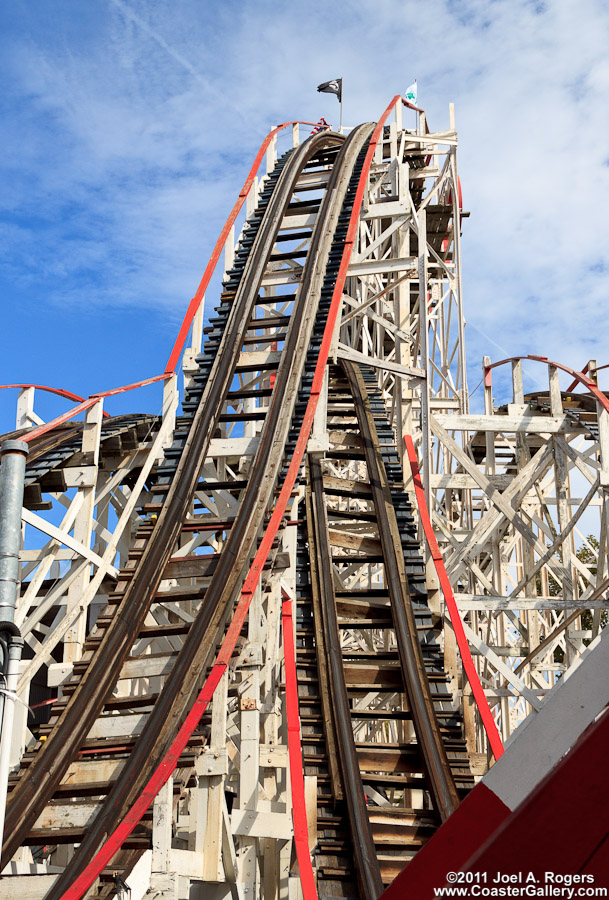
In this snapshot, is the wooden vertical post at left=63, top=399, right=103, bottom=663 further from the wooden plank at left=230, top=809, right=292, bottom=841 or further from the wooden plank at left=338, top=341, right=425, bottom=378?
the wooden plank at left=338, top=341, right=425, bottom=378

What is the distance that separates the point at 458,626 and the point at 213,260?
6.07 metres

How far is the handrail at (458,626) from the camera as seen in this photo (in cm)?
585

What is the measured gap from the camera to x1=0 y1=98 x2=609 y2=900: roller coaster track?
539cm

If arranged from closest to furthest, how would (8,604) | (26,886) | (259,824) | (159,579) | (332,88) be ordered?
1. (8,604)
2. (26,886)
3. (259,824)
4. (159,579)
5. (332,88)

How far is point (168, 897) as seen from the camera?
4.45 metres

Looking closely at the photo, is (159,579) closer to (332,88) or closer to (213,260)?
(213,260)

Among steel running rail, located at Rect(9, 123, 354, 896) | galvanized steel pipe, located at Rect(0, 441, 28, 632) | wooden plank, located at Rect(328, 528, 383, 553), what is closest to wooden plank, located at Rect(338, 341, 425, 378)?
steel running rail, located at Rect(9, 123, 354, 896)

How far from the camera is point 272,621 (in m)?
6.75

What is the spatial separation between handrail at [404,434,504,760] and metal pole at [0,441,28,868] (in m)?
3.45

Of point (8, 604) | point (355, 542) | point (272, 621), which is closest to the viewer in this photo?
point (8, 604)

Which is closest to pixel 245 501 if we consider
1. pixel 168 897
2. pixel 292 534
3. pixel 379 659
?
pixel 292 534

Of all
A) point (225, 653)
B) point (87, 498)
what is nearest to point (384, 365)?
point (87, 498)

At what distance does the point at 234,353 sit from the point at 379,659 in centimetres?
410

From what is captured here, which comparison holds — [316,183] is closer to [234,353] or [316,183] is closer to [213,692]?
[234,353]
